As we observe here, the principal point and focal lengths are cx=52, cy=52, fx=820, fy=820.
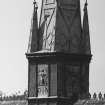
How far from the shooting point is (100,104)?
7550 cm

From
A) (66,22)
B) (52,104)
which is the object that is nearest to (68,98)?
(52,104)

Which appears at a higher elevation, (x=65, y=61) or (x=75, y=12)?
(x=75, y=12)

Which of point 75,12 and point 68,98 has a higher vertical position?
point 75,12

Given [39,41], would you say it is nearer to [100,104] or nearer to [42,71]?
[42,71]

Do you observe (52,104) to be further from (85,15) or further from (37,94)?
(85,15)

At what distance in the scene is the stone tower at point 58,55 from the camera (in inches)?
3196

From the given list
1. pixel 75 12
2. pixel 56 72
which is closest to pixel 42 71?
pixel 56 72

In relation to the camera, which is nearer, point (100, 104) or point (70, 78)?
point (100, 104)

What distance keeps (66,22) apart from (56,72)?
16.8 feet

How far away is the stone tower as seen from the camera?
8119 cm

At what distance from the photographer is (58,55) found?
8106 centimetres

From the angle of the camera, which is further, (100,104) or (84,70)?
(84,70)

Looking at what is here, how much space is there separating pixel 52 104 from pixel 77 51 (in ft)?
19.8

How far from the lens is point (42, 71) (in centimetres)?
8212
